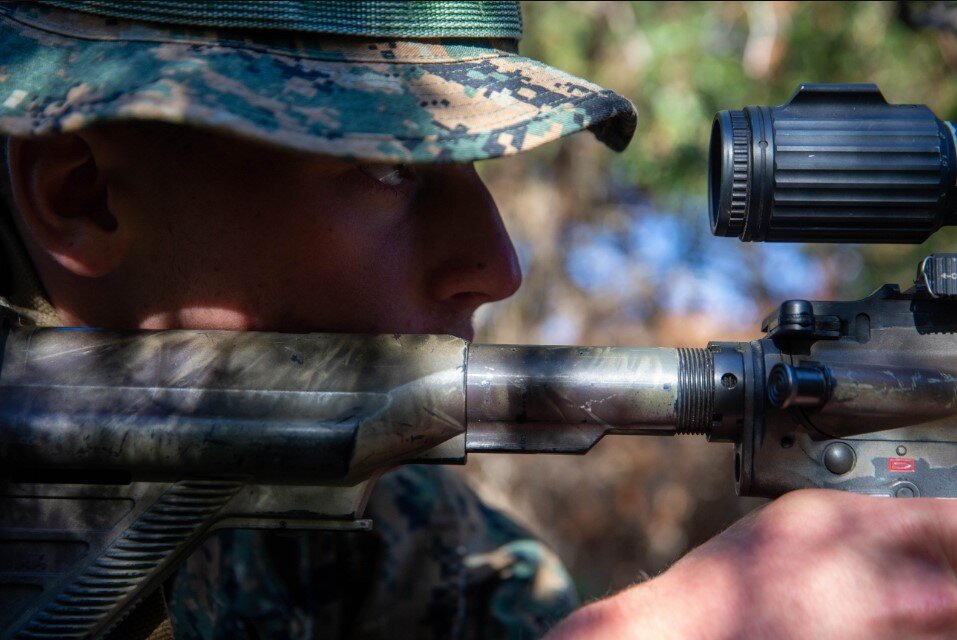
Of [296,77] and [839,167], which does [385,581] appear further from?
[839,167]

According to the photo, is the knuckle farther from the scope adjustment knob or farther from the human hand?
the scope adjustment knob

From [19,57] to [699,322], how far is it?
669cm

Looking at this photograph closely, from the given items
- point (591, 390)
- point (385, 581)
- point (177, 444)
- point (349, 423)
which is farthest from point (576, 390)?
point (385, 581)

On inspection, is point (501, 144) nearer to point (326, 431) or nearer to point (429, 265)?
point (429, 265)

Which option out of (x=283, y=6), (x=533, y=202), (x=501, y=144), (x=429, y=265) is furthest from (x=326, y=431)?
(x=533, y=202)

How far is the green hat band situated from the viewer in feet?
4.74

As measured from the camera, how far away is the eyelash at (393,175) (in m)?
1.60

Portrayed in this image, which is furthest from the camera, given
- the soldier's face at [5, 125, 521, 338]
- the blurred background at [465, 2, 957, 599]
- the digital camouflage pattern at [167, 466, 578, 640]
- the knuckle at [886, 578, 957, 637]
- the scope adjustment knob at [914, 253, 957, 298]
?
the blurred background at [465, 2, 957, 599]

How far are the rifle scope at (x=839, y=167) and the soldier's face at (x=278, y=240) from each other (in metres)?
0.45

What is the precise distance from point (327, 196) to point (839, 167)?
0.85 m

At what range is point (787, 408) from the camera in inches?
56.0

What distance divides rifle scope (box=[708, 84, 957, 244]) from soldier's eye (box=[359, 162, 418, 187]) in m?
0.55

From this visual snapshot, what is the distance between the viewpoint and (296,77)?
1.43 m

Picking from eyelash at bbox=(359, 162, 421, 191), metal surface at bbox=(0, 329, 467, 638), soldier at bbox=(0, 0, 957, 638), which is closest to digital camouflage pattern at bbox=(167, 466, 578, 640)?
soldier at bbox=(0, 0, 957, 638)
